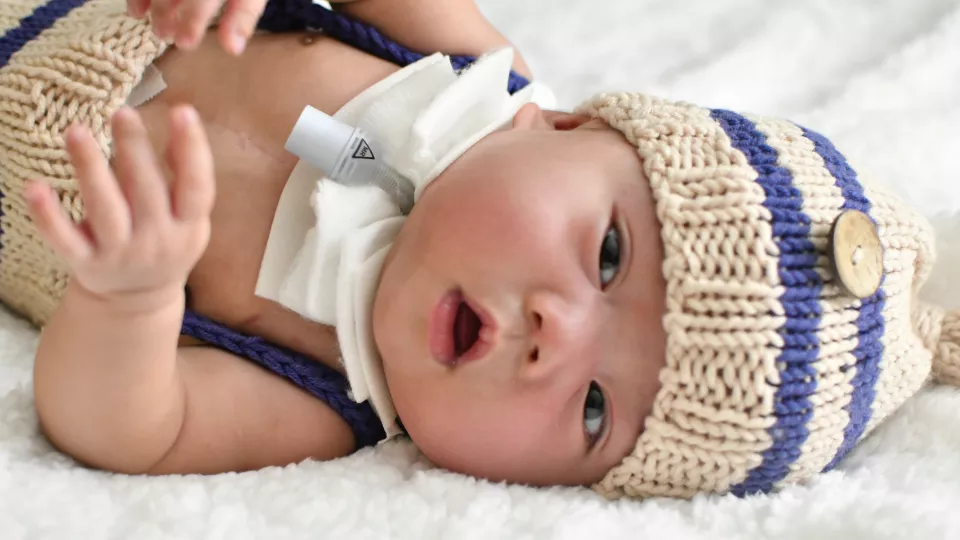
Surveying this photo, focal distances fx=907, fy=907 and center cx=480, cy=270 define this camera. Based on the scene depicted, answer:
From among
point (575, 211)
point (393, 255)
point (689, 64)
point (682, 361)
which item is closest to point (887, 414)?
point (682, 361)

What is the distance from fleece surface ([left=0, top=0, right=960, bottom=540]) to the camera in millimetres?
754

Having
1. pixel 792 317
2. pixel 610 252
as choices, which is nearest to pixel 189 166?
pixel 610 252

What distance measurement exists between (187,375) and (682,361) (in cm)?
48

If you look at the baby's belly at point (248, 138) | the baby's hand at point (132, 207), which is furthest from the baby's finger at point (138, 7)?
the baby's hand at point (132, 207)

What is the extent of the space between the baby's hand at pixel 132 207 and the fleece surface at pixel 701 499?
0.20 meters

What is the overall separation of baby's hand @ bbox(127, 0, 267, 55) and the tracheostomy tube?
163mm

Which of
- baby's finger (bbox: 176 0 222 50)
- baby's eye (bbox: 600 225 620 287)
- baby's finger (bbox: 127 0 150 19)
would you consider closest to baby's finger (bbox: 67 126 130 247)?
baby's finger (bbox: 176 0 222 50)

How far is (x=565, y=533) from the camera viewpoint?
0.77 metres

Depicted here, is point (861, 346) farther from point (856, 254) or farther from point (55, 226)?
point (55, 226)

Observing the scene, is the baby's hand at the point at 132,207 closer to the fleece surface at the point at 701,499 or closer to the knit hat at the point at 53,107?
the fleece surface at the point at 701,499

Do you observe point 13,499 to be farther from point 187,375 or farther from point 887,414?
point 887,414

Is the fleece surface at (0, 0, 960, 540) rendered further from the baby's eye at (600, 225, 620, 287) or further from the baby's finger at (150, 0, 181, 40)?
the baby's finger at (150, 0, 181, 40)

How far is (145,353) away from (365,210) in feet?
0.94

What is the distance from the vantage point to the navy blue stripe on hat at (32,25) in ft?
3.47
